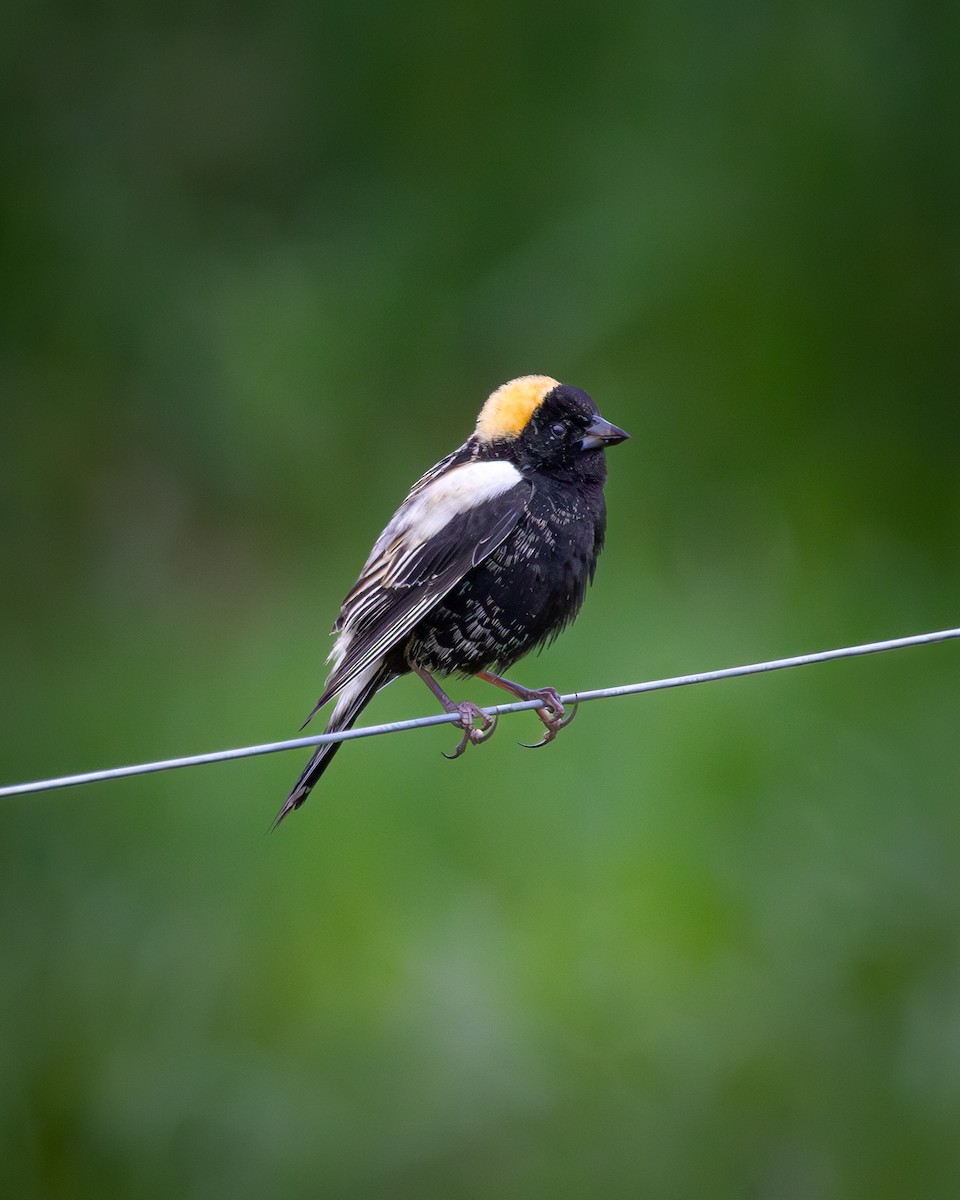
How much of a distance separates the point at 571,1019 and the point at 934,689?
10.3 ft

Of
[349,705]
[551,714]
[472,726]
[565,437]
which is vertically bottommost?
[551,714]

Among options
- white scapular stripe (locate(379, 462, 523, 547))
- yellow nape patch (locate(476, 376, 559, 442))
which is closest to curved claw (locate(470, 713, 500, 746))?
white scapular stripe (locate(379, 462, 523, 547))

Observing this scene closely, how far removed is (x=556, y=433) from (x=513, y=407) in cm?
15

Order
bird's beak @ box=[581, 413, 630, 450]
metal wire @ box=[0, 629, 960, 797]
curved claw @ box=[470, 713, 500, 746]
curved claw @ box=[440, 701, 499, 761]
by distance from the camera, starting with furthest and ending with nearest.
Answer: bird's beak @ box=[581, 413, 630, 450] → curved claw @ box=[470, 713, 500, 746] → curved claw @ box=[440, 701, 499, 761] → metal wire @ box=[0, 629, 960, 797]

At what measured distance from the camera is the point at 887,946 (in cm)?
817

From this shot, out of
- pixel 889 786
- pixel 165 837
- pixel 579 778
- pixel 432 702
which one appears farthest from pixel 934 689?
pixel 165 837

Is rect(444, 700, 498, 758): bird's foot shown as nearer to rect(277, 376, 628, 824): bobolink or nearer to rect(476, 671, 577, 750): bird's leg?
Answer: rect(277, 376, 628, 824): bobolink

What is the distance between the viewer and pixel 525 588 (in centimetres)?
391

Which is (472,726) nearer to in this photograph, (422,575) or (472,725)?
(472,725)

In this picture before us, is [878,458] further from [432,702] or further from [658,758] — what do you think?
[432,702]

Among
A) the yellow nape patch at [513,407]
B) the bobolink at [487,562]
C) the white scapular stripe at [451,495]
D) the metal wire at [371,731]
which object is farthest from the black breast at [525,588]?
the metal wire at [371,731]

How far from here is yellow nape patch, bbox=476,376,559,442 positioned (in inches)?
163

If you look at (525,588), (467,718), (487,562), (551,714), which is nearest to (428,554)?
(487,562)

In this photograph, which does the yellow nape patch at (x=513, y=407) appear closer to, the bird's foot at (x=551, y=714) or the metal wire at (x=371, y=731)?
the bird's foot at (x=551, y=714)
